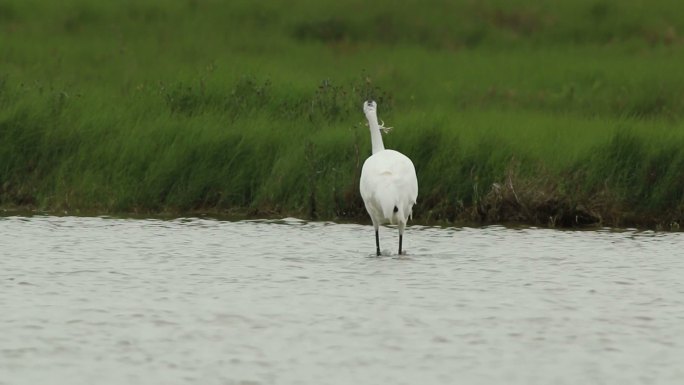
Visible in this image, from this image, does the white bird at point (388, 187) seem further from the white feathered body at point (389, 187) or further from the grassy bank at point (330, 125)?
the grassy bank at point (330, 125)

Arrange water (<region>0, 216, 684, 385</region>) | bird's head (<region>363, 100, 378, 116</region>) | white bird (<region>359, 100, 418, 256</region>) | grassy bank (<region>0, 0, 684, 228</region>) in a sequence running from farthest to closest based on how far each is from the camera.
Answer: grassy bank (<region>0, 0, 684, 228</region>) < bird's head (<region>363, 100, 378, 116</region>) < white bird (<region>359, 100, 418, 256</region>) < water (<region>0, 216, 684, 385</region>)

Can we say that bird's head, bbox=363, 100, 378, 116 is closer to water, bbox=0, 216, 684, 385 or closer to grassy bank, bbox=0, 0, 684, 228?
water, bbox=0, 216, 684, 385

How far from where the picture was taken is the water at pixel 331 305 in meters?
9.12

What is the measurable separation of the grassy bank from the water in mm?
→ 942

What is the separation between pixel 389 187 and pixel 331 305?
277 cm

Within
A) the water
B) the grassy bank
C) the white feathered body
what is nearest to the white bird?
the white feathered body

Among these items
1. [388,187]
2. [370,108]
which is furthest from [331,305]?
[370,108]

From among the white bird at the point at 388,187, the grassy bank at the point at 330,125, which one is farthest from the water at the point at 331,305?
the grassy bank at the point at 330,125

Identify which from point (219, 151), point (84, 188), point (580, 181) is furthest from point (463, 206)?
point (84, 188)

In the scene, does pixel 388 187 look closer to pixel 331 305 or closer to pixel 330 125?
pixel 331 305

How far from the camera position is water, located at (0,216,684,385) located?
912cm

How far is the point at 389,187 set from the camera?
14.0 meters

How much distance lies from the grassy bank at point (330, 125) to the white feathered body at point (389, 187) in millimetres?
2631

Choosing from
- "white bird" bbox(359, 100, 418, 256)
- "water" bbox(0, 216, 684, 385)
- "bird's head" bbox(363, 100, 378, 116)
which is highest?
"bird's head" bbox(363, 100, 378, 116)
